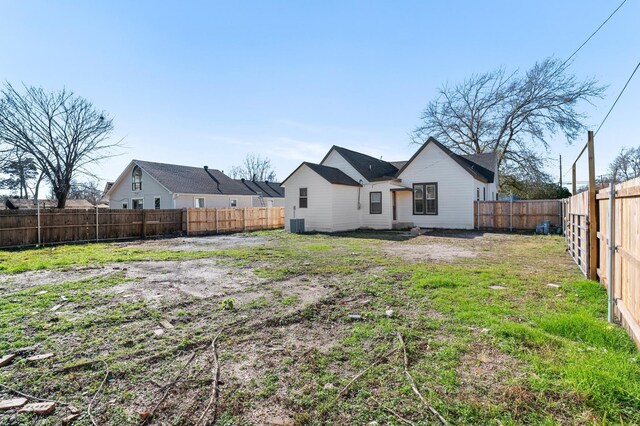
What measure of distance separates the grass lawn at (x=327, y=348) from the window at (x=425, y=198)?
13139mm

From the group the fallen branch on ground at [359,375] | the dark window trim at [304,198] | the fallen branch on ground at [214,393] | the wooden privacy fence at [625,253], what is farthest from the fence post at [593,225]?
the dark window trim at [304,198]

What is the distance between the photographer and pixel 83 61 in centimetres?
1457

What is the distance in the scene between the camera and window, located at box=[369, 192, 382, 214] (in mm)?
19952

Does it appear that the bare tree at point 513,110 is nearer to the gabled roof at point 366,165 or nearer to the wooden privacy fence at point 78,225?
the gabled roof at point 366,165

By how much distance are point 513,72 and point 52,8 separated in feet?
95.5

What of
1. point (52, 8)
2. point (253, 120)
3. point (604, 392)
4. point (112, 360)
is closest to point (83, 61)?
point (52, 8)

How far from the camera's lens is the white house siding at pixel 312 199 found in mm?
18500

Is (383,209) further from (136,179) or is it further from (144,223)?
(136,179)

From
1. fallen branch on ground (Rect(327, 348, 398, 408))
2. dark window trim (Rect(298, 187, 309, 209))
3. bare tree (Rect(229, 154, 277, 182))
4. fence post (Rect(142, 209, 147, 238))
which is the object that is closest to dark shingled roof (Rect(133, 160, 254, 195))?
fence post (Rect(142, 209, 147, 238))

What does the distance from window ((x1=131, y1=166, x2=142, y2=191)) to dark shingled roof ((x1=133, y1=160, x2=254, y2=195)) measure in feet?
3.07

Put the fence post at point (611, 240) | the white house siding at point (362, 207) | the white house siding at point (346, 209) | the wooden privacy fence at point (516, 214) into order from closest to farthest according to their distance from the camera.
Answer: the fence post at point (611, 240), the wooden privacy fence at point (516, 214), the white house siding at point (346, 209), the white house siding at point (362, 207)

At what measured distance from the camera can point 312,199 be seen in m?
19.1

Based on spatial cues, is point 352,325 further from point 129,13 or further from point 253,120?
point 253,120

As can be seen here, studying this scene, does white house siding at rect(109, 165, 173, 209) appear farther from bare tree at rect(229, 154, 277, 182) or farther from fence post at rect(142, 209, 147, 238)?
bare tree at rect(229, 154, 277, 182)
